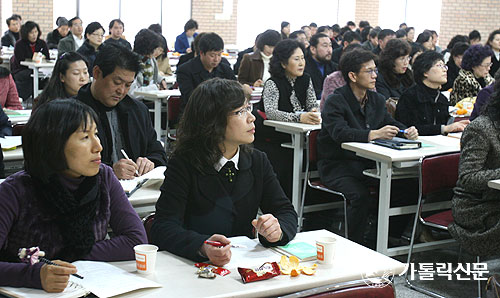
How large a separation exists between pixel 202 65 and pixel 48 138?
4822 mm

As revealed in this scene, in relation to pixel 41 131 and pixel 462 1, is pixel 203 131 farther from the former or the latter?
pixel 462 1

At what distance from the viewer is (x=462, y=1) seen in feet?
52.7

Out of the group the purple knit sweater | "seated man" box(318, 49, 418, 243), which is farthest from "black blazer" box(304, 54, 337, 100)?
the purple knit sweater

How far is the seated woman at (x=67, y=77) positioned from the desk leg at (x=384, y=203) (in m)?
2.13

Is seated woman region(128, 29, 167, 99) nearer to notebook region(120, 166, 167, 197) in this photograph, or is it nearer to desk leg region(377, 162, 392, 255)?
desk leg region(377, 162, 392, 255)

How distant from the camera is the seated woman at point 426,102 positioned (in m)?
5.12

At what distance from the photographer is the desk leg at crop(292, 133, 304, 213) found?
5.00 metres

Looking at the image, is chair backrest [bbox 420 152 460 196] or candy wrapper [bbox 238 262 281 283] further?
chair backrest [bbox 420 152 460 196]

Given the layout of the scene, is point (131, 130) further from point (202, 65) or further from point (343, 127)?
point (202, 65)

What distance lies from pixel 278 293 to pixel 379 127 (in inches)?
114

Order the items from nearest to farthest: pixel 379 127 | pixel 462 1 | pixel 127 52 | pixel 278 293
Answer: pixel 278 293 < pixel 127 52 < pixel 379 127 < pixel 462 1

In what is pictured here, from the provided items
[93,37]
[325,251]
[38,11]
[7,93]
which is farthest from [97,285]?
[38,11]

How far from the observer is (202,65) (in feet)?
22.6

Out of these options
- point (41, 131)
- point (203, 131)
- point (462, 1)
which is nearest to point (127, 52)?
point (203, 131)
